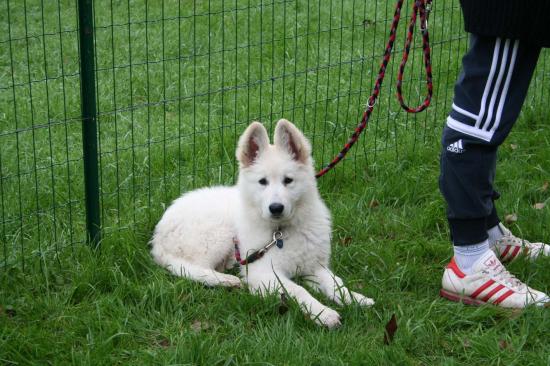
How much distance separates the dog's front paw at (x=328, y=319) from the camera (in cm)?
348

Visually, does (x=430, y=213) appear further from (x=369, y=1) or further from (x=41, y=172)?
(x=369, y=1)

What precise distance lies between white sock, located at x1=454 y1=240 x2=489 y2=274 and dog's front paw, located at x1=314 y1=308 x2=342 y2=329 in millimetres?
685

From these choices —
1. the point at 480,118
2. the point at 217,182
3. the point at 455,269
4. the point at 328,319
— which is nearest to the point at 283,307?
the point at 328,319

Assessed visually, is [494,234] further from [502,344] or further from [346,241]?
[502,344]

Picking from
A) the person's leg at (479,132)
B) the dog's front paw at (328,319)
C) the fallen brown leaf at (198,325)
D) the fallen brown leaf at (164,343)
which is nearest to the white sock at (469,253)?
the person's leg at (479,132)

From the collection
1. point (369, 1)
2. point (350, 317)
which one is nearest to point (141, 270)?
point (350, 317)

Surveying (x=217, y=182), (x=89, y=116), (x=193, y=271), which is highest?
(x=89, y=116)

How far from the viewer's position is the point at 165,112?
19.2 ft

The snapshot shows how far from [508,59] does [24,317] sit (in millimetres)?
2398

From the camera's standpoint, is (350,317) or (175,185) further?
(175,185)

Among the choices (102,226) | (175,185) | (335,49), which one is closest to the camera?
(102,226)

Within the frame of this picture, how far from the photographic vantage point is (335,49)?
7.29 meters

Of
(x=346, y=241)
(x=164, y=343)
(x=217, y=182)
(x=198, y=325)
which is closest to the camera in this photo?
(x=164, y=343)

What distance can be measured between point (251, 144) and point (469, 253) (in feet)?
3.90
